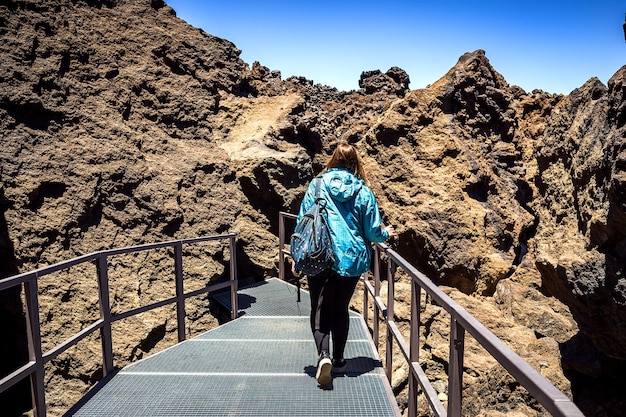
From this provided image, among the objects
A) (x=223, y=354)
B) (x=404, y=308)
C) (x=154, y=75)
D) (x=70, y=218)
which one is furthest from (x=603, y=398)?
(x=154, y=75)

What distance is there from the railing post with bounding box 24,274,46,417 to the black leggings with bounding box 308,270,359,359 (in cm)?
196

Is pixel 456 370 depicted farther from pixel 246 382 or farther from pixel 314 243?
pixel 246 382

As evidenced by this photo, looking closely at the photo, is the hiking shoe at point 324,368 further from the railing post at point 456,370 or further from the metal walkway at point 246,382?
the railing post at point 456,370

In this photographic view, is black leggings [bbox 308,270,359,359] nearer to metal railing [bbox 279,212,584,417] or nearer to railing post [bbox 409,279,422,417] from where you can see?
metal railing [bbox 279,212,584,417]

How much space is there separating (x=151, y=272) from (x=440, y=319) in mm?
4527

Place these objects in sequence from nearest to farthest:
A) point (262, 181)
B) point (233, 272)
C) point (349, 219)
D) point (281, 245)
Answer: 1. point (349, 219)
2. point (233, 272)
3. point (281, 245)
4. point (262, 181)

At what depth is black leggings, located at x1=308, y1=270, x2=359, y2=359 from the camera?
139 inches

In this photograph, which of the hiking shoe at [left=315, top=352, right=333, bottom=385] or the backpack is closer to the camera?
the backpack

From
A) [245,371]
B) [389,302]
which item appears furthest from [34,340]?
[389,302]

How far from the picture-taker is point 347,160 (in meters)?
3.57

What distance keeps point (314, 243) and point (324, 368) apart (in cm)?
103

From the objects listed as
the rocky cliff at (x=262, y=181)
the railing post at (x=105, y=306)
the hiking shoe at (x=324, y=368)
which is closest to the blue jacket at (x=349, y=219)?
the hiking shoe at (x=324, y=368)

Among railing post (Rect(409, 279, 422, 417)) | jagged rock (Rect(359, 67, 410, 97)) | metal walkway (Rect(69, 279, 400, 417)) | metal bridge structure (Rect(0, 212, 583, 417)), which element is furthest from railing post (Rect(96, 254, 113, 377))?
jagged rock (Rect(359, 67, 410, 97))

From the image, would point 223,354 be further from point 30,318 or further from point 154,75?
point 154,75
